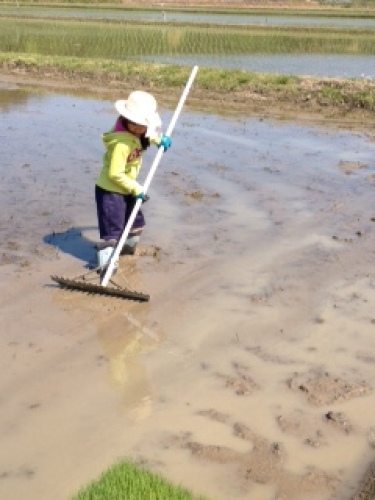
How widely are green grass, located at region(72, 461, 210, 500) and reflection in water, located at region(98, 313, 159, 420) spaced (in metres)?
0.51

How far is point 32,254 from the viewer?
569cm

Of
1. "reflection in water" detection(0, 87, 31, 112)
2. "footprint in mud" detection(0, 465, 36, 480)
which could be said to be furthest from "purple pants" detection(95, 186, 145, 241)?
"reflection in water" detection(0, 87, 31, 112)

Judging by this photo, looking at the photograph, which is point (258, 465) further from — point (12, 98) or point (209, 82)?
point (209, 82)

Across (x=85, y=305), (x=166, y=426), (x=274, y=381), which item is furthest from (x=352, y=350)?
(x=85, y=305)

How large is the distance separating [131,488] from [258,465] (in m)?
0.61

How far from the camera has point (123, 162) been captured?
5102 millimetres

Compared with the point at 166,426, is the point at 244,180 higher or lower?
lower

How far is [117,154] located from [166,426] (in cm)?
227

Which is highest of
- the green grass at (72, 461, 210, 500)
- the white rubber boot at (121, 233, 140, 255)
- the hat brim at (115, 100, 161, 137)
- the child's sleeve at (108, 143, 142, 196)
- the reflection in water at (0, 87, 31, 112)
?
the hat brim at (115, 100, 161, 137)

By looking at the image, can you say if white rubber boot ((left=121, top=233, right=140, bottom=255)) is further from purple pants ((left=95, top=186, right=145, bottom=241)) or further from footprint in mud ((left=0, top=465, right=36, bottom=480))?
footprint in mud ((left=0, top=465, right=36, bottom=480))

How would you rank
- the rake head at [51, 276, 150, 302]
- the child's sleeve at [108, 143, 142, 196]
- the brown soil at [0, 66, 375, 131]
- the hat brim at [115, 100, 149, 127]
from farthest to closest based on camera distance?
1. the brown soil at [0, 66, 375, 131]
2. the child's sleeve at [108, 143, 142, 196]
3. the hat brim at [115, 100, 149, 127]
4. the rake head at [51, 276, 150, 302]

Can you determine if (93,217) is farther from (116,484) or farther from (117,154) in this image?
(116,484)

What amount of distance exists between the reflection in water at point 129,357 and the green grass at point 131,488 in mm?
507

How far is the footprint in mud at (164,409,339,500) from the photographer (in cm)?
303
